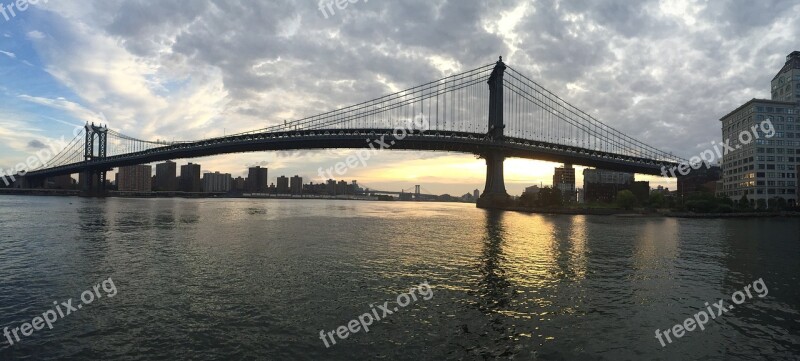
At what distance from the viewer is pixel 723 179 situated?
139m

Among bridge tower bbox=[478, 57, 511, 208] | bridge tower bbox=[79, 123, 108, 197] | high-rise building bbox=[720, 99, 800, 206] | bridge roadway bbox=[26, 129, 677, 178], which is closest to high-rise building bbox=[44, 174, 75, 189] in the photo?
bridge tower bbox=[79, 123, 108, 197]

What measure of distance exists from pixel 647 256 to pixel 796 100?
147m

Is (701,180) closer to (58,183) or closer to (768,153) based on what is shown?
(768,153)

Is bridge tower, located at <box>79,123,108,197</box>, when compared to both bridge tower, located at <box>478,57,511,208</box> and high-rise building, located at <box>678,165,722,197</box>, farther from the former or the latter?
high-rise building, located at <box>678,165,722,197</box>

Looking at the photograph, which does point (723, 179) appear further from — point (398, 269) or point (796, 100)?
point (398, 269)

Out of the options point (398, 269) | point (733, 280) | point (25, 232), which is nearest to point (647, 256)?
point (733, 280)

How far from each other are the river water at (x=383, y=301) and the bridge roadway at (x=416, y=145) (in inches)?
2683

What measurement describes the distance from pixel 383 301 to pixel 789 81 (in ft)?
563

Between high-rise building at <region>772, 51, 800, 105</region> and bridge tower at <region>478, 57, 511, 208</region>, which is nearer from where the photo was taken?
bridge tower at <region>478, 57, 511, 208</region>

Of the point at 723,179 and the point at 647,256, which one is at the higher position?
the point at 723,179

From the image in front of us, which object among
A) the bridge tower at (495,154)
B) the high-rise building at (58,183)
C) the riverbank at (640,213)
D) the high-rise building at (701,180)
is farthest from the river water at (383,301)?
the high-rise building at (58,183)

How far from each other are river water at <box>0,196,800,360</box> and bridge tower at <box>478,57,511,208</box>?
232ft

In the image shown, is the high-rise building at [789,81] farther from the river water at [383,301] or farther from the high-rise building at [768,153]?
the river water at [383,301]

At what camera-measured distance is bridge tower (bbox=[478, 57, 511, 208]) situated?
99.1 metres
